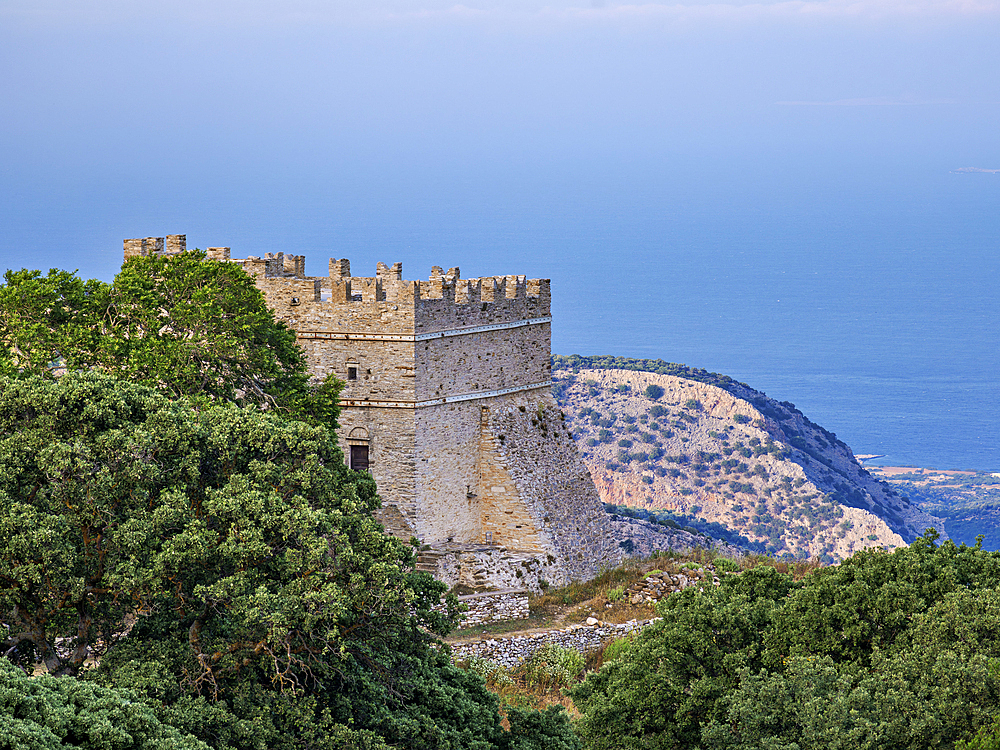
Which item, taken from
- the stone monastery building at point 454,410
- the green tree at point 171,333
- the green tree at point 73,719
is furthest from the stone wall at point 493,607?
the green tree at point 73,719

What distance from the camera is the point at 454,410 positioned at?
36.0m

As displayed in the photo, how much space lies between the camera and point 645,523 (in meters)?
53.4

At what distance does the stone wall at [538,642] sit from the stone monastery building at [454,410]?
2193 mm

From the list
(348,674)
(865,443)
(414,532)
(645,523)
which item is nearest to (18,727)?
(348,674)

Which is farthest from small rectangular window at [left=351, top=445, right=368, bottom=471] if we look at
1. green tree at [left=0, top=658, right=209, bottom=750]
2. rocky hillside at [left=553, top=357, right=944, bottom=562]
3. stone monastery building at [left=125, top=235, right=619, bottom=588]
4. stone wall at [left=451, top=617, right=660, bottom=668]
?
rocky hillside at [left=553, top=357, right=944, bottom=562]

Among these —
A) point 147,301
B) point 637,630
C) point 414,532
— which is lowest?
point 637,630

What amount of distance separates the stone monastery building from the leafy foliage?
36.1 ft

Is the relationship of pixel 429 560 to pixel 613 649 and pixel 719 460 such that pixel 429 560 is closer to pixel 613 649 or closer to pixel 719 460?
pixel 613 649

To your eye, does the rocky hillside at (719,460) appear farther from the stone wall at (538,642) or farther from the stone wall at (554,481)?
the stone wall at (538,642)

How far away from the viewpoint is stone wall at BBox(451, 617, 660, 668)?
3300cm

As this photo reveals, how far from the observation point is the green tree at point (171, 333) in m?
28.5

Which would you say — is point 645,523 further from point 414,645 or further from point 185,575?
point 185,575

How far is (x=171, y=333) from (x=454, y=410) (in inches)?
322

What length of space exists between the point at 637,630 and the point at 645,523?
18904 mm
